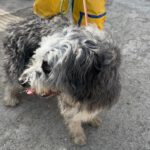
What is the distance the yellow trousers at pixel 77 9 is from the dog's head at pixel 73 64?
Answer: 3.06ft

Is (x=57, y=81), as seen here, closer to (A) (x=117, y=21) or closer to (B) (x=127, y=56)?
(B) (x=127, y=56)

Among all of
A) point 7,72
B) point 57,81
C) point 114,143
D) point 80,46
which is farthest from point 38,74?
point 114,143

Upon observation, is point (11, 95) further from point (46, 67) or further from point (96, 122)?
point (46, 67)

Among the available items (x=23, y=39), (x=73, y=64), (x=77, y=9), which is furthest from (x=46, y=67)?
(x=77, y=9)

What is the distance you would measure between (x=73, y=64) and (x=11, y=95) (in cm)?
123

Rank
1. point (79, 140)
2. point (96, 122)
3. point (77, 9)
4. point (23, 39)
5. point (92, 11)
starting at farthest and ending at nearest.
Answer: point (77, 9) → point (92, 11) → point (96, 122) → point (79, 140) → point (23, 39)

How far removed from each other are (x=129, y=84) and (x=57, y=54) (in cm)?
157

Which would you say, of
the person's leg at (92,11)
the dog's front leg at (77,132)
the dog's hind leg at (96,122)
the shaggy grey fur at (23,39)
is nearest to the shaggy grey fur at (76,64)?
the shaggy grey fur at (23,39)

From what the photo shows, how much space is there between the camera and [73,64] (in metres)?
2.04

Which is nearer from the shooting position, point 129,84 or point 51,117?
point 51,117

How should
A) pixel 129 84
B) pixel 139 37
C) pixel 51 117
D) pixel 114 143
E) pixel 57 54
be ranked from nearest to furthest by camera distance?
pixel 57 54 < pixel 114 143 < pixel 51 117 < pixel 129 84 < pixel 139 37

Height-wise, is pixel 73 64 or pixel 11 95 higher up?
pixel 73 64

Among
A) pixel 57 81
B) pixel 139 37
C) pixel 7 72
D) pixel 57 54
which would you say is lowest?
pixel 139 37

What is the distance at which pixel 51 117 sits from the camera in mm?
2998
